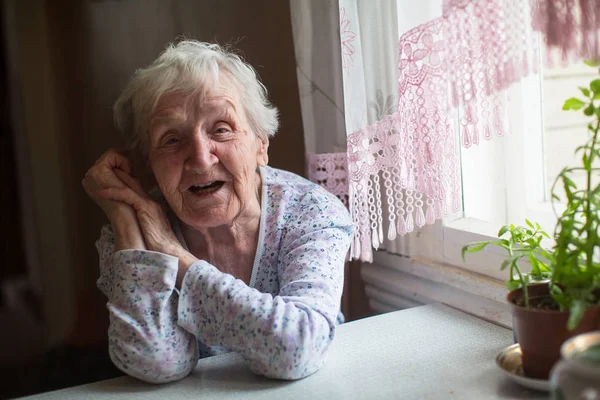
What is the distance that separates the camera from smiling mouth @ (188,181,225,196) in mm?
1438

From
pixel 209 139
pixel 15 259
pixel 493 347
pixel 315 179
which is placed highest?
pixel 209 139

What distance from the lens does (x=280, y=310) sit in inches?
48.0

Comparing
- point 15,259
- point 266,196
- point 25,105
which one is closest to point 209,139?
point 266,196

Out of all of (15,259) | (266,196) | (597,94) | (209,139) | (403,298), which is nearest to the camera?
(597,94)

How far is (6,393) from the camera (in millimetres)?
1733

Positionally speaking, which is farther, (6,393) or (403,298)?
(403,298)

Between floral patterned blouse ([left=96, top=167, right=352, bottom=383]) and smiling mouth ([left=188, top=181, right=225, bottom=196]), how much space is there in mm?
176

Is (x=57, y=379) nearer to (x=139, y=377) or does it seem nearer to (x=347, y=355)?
(x=139, y=377)

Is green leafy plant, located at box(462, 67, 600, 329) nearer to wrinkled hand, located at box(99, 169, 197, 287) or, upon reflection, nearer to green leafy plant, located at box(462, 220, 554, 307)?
green leafy plant, located at box(462, 220, 554, 307)

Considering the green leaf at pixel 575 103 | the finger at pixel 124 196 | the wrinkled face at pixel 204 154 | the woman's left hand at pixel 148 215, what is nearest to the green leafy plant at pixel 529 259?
A: the green leaf at pixel 575 103

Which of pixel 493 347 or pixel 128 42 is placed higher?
pixel 128 42

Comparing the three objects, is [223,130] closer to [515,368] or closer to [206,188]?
[206,188]

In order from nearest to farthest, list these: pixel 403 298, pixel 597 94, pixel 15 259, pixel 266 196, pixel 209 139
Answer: pixel 597 94
pixel 209 139
pixel 266 196
pixel 15 259
pixel 403 298

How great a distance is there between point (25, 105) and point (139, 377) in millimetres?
820
